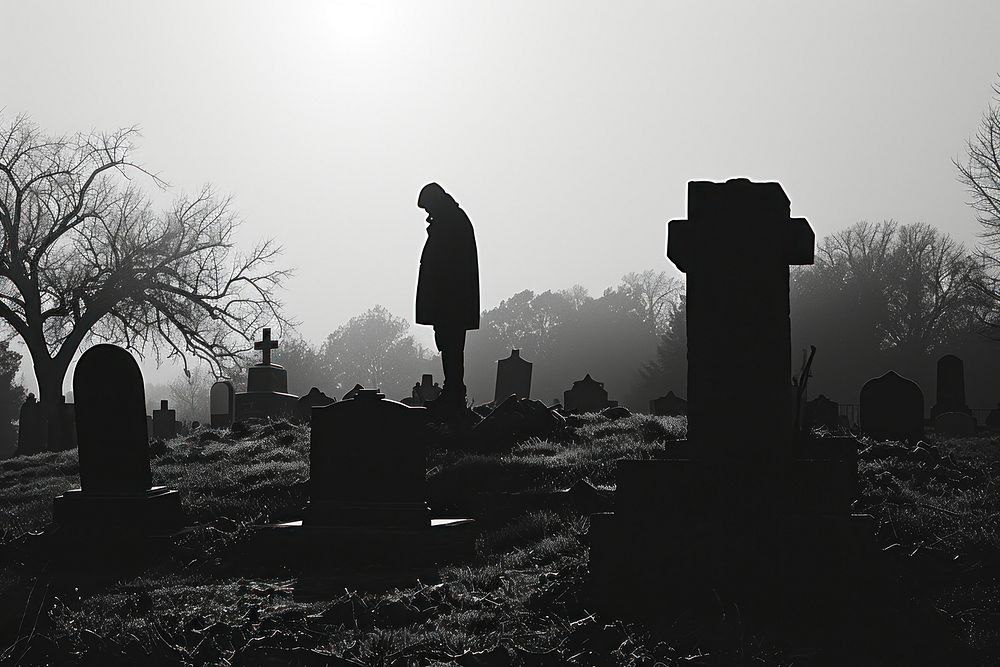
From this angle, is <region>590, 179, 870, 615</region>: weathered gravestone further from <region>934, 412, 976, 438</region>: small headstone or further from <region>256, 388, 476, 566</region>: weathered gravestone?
<region>934, 412, 976, 438</region>: small headstone

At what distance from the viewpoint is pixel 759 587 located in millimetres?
5504

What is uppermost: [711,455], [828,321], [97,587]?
[828,321]

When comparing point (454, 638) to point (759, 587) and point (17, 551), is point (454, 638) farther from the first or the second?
point (17, 551)

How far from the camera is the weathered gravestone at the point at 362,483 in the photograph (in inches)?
320

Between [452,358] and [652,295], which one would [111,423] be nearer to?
[452,358]

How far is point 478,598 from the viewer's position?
583 centimetres

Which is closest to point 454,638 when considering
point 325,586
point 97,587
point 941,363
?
point 325,586

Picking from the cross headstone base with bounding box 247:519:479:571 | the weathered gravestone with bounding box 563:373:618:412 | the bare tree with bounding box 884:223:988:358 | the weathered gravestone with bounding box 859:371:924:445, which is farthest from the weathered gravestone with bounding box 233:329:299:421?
the bare tree with bounding box 884:223:988:358

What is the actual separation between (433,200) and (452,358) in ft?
7.09

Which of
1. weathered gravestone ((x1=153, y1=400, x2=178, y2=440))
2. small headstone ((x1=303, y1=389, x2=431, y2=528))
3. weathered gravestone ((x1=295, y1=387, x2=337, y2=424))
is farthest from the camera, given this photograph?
weathered gravestone ((x1=153, y1=400, x2=178, y2=440))

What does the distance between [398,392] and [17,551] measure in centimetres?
6810

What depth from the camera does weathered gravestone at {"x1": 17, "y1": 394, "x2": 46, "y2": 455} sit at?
2680 cm

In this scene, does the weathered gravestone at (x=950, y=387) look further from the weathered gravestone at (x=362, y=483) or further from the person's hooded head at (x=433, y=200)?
the weathered gravestone at (x=362, y=483)

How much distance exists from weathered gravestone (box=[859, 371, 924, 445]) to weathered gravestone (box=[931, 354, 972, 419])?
1200cm
